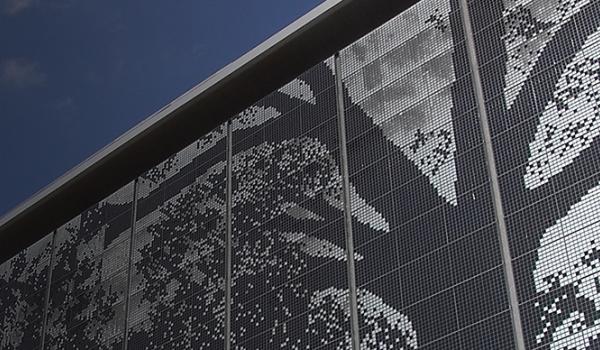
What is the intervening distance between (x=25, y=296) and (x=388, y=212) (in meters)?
14.8

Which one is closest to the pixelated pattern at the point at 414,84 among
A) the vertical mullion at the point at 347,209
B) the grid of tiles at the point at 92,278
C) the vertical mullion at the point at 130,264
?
the vertical mullion at the point at 347,209

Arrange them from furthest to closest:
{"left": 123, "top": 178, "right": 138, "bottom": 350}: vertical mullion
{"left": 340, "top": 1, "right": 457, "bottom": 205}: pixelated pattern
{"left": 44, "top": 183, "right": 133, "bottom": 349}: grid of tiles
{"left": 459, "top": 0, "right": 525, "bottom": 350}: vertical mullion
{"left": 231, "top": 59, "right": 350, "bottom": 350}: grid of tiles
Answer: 1. {"left": 44, "top": 183, "right": 133, "bottom": 349}: grid of tiles
2. {"left": 123, "top": 178, "right": 138, "bottom": 350}: vertical mullion
3. {"left": 231, "top": 59, "right": 350, "bottom": 350}: grid of tiles
4. {"left": 340, "top": 1, "right": 457, "bottom": 205}: pixelated pattern
5. {"left": 459, "top": 0, "right": 525, "bottom": 350}: vertical mullion

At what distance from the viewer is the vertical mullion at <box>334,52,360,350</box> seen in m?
29.4

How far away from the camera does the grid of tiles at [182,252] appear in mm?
33750

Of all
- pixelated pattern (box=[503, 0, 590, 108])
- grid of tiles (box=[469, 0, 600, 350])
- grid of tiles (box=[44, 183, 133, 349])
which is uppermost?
grid of tiles (box=[44, 183, 133, 349])

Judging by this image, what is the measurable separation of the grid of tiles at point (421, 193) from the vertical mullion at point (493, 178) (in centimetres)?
15

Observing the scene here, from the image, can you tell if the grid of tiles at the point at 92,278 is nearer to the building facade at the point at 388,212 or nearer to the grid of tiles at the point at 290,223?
the building facade at the point at 388,212

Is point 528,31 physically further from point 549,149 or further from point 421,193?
point 421,193

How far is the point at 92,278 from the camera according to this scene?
38.2 m

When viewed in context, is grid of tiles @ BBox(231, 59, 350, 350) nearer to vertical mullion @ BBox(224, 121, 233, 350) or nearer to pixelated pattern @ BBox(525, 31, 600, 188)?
vertical mullion @ BBox(224, 121, 233, 350)

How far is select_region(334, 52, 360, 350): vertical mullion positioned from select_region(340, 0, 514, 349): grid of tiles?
14 centimetres

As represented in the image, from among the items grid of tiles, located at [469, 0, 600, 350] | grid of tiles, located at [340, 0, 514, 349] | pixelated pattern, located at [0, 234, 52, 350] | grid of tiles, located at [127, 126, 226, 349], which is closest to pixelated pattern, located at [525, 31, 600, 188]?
grid of tiles, located at [469, 0, 600, 350]

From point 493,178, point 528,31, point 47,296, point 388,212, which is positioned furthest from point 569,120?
point 47,296

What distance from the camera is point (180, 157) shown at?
3794 cm
